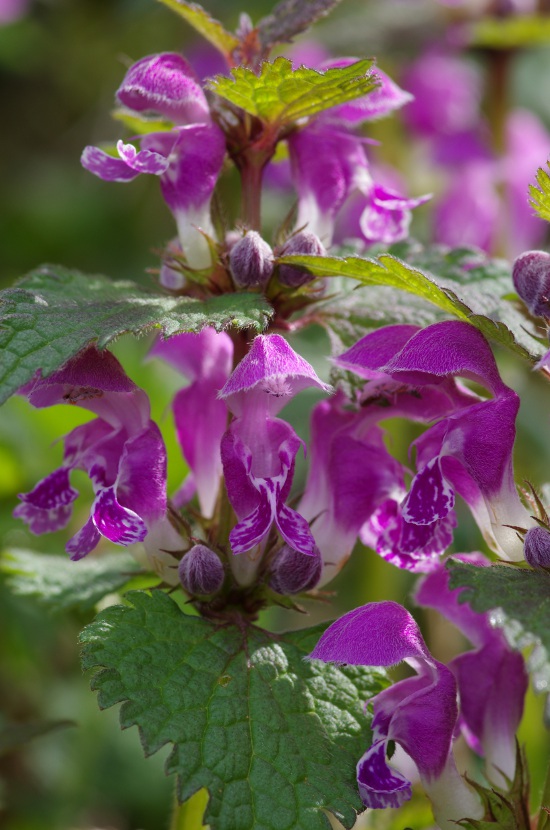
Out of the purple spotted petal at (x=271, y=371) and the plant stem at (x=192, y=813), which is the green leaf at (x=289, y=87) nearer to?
the purple spotted petal at (x=271, y=371)

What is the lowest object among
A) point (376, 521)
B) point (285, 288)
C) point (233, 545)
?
point (376, 521)

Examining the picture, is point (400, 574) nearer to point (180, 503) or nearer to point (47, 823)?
point (47, 823)

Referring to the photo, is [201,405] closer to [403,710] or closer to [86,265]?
[403,710]

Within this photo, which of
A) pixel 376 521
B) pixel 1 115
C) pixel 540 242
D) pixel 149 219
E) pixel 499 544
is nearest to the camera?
pixel 499 544

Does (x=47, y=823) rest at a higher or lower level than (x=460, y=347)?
lower

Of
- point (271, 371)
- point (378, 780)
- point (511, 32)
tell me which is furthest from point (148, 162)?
point (511, 32)

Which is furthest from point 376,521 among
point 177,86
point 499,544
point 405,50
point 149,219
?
point 149,219

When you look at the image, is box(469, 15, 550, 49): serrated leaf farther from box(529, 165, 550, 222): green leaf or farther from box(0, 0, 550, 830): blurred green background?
box(529, 165, 550, 222): green leaf
